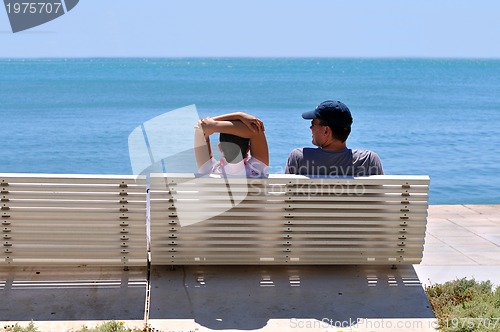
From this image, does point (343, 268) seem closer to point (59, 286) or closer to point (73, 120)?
point (59, 286)

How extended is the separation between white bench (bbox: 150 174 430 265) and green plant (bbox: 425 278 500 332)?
0.41m

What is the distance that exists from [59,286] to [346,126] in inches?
99.6

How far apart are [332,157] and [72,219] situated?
2064 mm

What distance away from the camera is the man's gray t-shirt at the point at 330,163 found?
5.29m

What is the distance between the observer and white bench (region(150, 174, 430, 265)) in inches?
200

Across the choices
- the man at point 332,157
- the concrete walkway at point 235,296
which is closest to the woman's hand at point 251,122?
the man at point 332,157

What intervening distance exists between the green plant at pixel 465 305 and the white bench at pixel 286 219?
406 mm

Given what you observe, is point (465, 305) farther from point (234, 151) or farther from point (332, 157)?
point (234, 151)

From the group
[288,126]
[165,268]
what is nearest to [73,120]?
[288,126]

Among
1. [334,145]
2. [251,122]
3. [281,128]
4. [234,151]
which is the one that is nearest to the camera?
[251,122]

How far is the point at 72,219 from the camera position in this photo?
16.6 feet

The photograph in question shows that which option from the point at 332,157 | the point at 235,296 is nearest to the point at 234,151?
the point at 332,157

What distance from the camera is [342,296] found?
16.4ft
